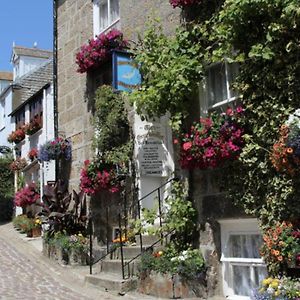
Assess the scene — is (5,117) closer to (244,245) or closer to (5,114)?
(5,114)

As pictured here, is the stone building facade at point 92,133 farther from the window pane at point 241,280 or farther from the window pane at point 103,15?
the window pane at point 103,15

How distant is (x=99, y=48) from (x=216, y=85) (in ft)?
12.1

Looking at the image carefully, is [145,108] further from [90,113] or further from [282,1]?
[90,113]

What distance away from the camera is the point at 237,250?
7.62 m

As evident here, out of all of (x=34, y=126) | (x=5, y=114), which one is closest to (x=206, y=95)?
(x=34, y=126)

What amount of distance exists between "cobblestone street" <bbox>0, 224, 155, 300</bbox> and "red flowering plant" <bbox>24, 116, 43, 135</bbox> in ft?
19.7

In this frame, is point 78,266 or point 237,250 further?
point 78,266

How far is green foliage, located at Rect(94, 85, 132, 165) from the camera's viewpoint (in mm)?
10492

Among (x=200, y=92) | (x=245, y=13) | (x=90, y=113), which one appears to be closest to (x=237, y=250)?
(x=200, y=92)

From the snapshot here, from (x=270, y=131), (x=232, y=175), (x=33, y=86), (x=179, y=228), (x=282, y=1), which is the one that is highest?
(x=33, y=86)

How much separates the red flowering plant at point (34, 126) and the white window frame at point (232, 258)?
39.4 feet

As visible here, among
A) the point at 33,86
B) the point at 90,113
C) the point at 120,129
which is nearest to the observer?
the point at 120,129

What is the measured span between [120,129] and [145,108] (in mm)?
2321

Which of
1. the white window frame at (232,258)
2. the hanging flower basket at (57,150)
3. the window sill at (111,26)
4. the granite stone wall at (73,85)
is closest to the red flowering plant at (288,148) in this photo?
the white window frame at (232,258)
